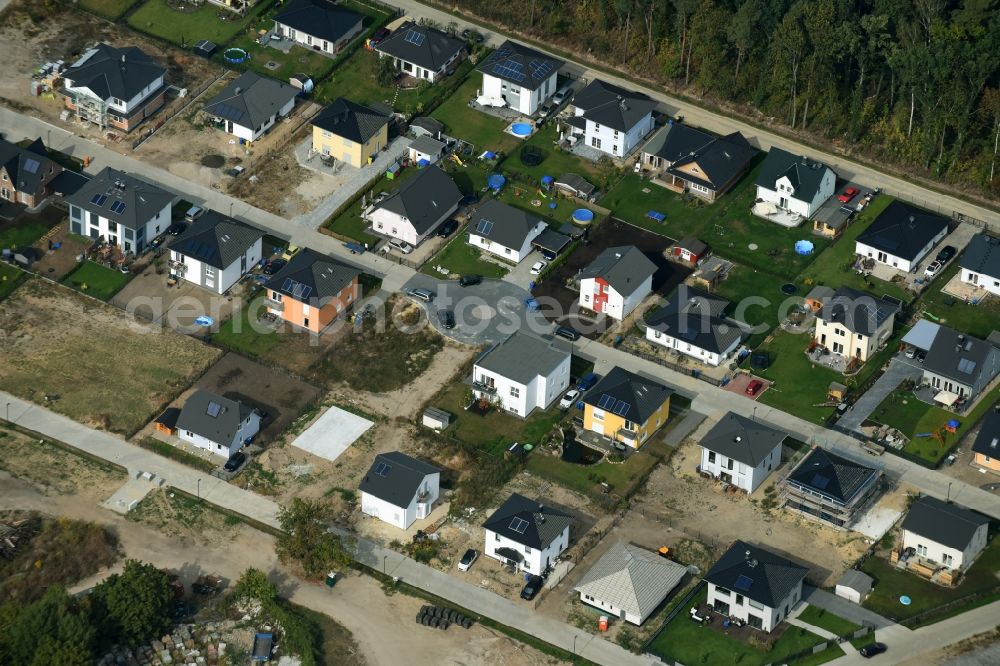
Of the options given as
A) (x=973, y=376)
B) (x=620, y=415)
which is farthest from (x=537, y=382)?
(x=973, y=376)

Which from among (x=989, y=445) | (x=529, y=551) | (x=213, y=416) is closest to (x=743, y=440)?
(x=989, y=445)

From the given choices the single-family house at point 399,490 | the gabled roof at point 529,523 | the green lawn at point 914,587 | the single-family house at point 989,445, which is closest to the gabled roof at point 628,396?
the gabled roof at point 529,523

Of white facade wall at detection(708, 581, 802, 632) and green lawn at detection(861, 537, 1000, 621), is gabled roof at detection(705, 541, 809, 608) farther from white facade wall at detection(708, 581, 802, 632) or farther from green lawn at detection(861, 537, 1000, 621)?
green lawn at detection(861, 537, 1000, 621)

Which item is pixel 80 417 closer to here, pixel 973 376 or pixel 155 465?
pixel 155 465

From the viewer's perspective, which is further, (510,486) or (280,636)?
(510,486)

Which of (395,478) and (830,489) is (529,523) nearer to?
(395,478)

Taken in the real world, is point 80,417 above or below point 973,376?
below
